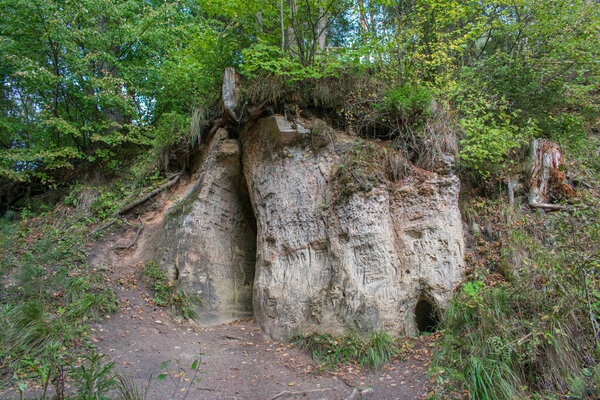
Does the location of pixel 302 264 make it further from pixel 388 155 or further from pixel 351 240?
pixel 388 155

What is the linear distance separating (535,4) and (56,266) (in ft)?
37.4

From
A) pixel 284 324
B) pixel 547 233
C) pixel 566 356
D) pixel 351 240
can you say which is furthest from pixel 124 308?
pixel 547 233

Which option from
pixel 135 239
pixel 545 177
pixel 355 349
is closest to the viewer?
pixel 355 349

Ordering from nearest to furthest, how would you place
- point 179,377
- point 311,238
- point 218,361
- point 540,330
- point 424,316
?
1. point 540,330
2. point 179,377
3. point 218,361
4. point 424,316
5. point 311,238

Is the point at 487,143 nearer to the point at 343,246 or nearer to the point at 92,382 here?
the point at 343,246

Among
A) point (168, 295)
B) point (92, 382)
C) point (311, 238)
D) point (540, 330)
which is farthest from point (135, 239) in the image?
point (540, 330)

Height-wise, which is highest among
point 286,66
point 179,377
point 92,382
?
point 286,66

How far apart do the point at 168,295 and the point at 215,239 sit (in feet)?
5.08

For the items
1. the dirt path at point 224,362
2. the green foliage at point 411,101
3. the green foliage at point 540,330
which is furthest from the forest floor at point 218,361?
the green foliage at point 411,101

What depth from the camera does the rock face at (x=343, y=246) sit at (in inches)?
234

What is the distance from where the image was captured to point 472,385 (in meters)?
3.87

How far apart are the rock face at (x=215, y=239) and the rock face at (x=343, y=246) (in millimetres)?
1056

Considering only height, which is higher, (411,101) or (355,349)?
(411,101)

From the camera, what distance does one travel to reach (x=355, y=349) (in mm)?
5391
